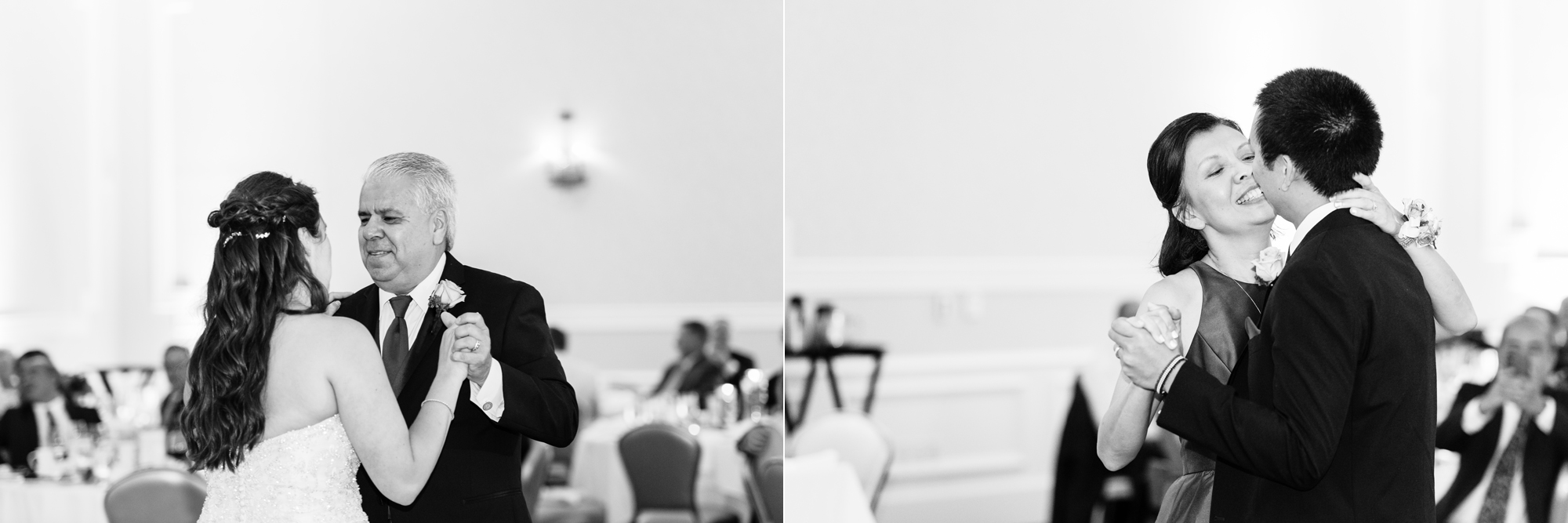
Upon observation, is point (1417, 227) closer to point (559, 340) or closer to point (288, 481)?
point (288, 481)

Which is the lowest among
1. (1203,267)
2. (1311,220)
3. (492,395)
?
(492,395)

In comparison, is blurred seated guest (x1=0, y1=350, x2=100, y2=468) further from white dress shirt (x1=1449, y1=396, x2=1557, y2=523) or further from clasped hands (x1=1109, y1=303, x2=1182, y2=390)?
white dress shirt (x1=1449, y1=396, x2=1557, y2=523)

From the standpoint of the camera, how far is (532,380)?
7.61 ft

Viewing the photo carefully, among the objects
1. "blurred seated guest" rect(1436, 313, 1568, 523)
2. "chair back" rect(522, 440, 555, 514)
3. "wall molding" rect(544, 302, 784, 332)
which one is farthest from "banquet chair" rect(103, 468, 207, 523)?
"blurred seated guest" rect(1436, 313, 1568, 523)

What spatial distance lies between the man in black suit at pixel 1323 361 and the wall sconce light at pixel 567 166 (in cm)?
452

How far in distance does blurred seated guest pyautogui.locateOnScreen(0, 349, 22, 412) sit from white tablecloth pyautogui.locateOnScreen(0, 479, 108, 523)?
101 cm

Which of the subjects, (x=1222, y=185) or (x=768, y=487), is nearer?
(x=1222, y=185)

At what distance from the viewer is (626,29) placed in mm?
6023

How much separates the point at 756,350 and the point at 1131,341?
5067 millimetres

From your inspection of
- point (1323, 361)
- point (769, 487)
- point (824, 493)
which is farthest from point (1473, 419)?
point (1323, 361)

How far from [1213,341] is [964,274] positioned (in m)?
4.25

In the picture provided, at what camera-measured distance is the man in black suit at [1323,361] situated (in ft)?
5.16

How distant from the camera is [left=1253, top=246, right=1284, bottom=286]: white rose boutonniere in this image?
1.97m

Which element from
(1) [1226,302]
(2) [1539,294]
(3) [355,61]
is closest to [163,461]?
(3) [355,61]
